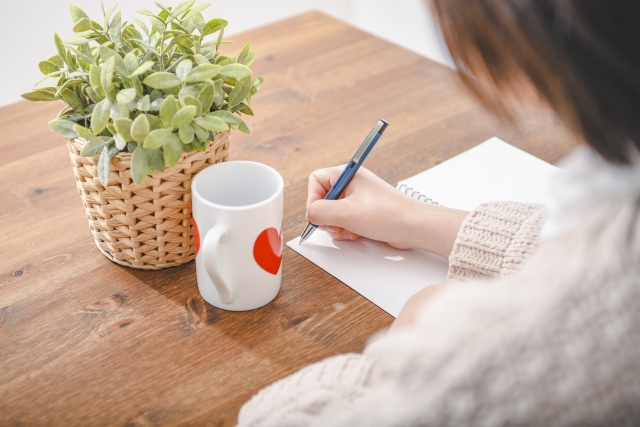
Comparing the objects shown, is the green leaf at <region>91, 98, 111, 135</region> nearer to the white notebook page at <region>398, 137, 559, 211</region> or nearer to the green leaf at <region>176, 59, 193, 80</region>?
the green leaf at <region>176, 59, 193, 80</region>

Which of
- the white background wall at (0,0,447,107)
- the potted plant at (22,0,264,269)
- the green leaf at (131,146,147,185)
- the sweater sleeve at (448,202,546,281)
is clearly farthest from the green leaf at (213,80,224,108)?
the white background wall at (0,0,447,107)

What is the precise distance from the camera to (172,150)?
0.61 meters

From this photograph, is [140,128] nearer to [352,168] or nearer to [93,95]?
[93,95]

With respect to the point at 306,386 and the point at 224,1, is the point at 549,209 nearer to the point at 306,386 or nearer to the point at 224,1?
the point at 306,386

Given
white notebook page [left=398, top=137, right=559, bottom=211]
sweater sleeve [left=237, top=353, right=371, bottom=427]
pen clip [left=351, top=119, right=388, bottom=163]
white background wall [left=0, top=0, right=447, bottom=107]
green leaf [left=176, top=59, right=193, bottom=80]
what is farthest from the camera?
white background wall [left=0, top=0, right=447, bottom=107]

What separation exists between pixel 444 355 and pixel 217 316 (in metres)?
0.29

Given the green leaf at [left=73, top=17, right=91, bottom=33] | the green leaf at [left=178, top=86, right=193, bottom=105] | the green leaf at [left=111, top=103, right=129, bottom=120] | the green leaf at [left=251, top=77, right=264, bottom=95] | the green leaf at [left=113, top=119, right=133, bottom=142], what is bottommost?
the green leaf at [left=251, top=77, right=264, bottom=95]

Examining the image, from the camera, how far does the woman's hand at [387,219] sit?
2.48ft

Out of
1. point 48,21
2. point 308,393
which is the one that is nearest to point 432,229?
point 308,393

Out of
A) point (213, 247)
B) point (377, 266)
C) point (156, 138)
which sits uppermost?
point (156, 138)

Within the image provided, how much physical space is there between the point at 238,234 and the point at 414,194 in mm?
324

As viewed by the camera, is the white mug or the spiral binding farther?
the spiral binding

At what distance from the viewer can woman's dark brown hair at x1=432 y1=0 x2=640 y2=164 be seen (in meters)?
0.41

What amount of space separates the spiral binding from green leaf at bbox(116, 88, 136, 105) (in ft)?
1.31
